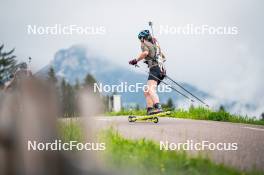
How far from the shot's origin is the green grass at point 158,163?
13.5 feet

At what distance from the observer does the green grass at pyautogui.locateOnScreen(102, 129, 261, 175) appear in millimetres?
4102

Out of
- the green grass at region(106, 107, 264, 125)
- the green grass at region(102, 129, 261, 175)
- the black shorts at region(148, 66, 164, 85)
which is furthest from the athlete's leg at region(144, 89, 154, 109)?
the green grass at region(102, 129, 261, 175)

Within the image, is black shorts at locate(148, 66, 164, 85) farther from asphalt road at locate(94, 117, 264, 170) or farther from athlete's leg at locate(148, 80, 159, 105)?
asphalt road at locate(94, 117, 264, 170)

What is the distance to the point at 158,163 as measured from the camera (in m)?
4.20

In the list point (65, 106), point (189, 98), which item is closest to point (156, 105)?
point (189, 98)

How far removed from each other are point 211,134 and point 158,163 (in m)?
1.20

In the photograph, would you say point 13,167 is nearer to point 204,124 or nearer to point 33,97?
point 33,97

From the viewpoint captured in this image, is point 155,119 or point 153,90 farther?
point 155,119

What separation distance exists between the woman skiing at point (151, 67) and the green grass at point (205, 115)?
1.39 ft

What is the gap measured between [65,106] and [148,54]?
209 cm

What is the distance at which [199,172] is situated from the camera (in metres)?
4.10

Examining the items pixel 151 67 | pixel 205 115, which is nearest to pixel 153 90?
pixel 151 67

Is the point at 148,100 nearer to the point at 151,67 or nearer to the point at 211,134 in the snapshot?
the point at 151,67

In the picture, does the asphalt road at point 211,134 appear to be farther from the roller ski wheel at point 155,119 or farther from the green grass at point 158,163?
the green grass at point 158,163
